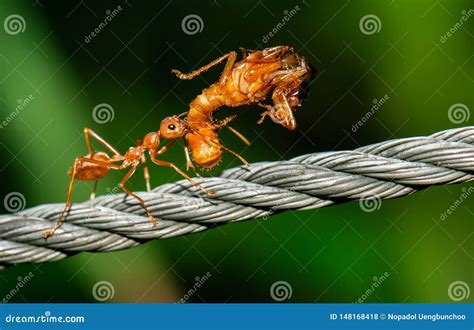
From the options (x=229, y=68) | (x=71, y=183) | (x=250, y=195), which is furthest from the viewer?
(x=229, y=68)

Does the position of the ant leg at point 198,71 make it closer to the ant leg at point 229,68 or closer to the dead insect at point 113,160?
the ant leg at point 229,68

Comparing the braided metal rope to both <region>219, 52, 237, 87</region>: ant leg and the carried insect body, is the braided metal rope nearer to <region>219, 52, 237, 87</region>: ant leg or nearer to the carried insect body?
the carried insect body

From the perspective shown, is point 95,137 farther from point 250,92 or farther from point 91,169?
point 250,92

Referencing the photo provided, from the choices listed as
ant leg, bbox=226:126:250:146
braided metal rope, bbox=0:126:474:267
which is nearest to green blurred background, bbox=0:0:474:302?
ant leg, bbox=226:126:250:146

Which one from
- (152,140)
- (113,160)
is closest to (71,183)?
(113,160)

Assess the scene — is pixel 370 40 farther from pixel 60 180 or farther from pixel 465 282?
pixel 60 180

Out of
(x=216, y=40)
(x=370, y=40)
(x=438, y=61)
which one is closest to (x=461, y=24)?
(x=438, y=61)

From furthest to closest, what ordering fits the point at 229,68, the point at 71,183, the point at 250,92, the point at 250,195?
the point at 229,68 → the point at 250,92 → the point at 71,183 → the point at 250,195
